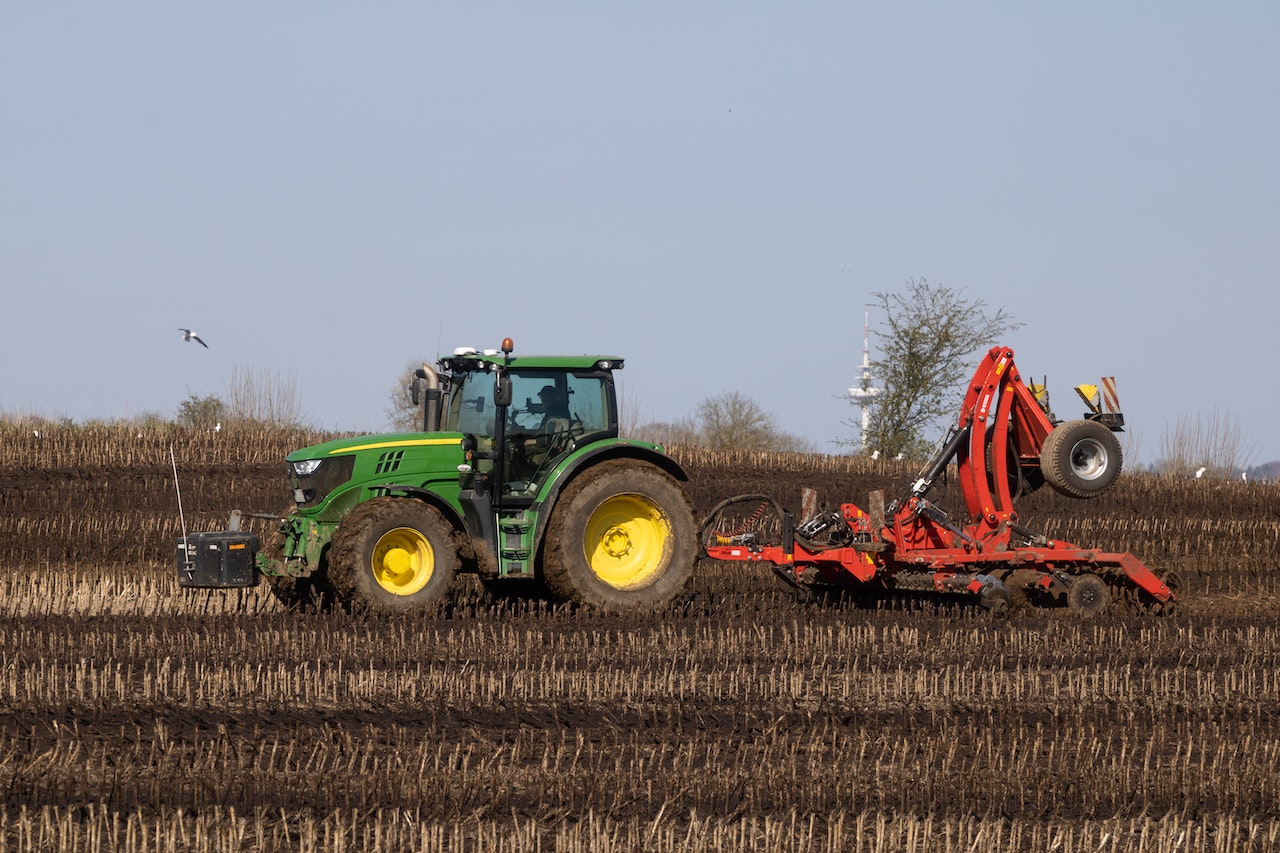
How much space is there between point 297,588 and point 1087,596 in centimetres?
651

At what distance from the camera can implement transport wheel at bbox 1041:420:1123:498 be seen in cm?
1289

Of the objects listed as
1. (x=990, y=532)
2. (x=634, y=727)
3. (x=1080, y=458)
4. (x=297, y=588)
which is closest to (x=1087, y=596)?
(x=990, y=532)

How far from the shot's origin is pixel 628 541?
12.3m

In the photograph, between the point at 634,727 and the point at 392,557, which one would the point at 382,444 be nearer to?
the point at 392,557

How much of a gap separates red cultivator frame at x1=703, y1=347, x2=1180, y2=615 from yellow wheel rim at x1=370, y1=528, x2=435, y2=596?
236cm

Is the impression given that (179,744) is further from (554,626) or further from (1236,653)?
(1236,653)

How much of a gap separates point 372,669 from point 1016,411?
669cm

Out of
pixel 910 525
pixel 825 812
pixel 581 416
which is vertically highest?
pixel 581 416

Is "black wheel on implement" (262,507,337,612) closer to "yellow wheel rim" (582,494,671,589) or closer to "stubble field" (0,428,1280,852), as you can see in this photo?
"stubble field" (0,428,1280,852)

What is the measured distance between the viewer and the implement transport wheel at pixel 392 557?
439 inches

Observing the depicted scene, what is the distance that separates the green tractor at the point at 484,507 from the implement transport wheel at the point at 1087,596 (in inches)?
127

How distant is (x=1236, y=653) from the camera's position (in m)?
10.5

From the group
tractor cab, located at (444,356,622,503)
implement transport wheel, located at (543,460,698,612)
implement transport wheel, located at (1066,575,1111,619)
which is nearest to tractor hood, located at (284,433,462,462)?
tractor cab, located at (444,356,622,503)

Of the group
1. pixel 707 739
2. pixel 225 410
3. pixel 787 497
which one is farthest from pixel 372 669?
pixel 225 410
